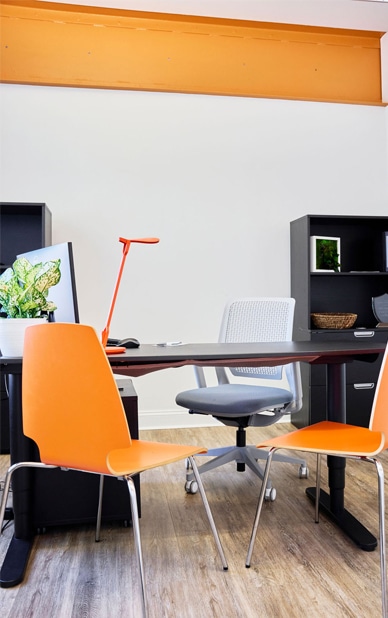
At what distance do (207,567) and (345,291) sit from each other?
284 cm

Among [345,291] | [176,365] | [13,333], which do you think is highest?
[345,291]

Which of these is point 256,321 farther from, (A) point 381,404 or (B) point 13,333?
(B) point 13,333

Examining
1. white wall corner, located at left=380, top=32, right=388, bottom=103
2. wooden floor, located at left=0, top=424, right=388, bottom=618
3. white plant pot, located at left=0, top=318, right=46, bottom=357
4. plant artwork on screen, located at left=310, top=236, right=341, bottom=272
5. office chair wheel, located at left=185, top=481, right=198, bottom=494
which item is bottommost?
wooden floor, located at left=0, top=424, right=388, bottom=618

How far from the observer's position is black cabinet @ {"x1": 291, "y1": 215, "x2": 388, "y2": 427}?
3.72 m

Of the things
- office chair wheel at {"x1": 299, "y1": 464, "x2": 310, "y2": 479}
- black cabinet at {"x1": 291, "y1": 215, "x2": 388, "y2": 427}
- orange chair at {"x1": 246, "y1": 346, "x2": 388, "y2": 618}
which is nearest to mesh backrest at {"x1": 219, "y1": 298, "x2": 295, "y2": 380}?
office chair wheel at {"x1": 299, "y1": 464, "x2": 310, "y2": 479}

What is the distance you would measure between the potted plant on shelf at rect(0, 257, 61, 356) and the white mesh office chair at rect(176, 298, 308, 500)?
965mm

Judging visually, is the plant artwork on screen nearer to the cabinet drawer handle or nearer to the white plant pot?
the cabinet drawer handle

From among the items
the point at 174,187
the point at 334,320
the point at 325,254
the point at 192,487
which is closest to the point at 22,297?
the point at 192,487

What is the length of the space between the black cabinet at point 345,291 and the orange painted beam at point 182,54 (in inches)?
43.2

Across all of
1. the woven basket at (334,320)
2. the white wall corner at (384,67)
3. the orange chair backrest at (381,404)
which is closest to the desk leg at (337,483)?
the orange chair backrest at (381,404)

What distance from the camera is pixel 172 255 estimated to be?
4016 millimetres

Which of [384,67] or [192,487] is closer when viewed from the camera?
[192,487]

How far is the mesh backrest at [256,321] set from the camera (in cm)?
299

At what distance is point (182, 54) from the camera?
13.3 ft
